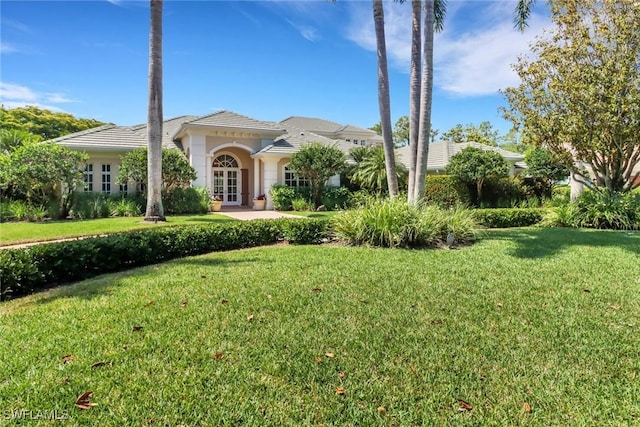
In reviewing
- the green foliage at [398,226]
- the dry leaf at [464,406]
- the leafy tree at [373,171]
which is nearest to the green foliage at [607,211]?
the green foliage at [398,226]

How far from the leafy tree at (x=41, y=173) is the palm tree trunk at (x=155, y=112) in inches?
179

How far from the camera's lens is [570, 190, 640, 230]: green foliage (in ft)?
41.4

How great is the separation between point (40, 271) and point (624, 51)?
56.1ft

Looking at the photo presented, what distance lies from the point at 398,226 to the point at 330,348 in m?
5.80

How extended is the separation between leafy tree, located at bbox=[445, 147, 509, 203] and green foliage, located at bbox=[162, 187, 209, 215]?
1360 cm

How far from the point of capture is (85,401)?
2.74m

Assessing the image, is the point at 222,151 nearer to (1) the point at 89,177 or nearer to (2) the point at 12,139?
(1) the point at 89,177

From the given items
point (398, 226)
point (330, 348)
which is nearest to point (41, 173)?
point (398, 226)

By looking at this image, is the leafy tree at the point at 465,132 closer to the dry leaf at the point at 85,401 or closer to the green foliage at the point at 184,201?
the green foliage at the point at 184,201

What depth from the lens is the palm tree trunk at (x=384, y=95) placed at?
11953 mm

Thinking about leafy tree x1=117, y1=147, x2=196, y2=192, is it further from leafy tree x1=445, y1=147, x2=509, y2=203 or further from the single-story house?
leafy tree x1=445, y1=147, x2=509, y2=203

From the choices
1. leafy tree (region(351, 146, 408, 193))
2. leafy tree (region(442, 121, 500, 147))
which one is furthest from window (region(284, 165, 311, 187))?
leafy tree (region(442, 121, 500, 147))

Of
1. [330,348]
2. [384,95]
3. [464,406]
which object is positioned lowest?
[464,406]

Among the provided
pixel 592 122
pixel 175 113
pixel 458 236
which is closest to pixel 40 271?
pixel 458 236
